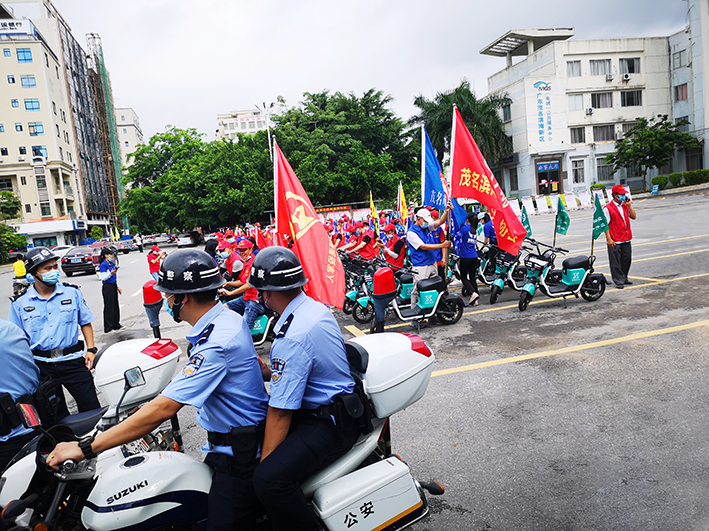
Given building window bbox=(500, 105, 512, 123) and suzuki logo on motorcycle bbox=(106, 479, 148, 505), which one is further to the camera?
building window bbox=(500, 105, 512, 123)

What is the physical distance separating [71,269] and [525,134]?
37.9 m

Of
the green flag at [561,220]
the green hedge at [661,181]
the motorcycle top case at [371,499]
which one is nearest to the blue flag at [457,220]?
the green flag at [561,220]

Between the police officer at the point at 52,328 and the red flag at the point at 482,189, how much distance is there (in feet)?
19.2

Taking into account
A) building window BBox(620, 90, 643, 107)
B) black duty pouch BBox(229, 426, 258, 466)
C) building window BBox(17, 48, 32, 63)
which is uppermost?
building window BBox(17, 48, 32, 63)

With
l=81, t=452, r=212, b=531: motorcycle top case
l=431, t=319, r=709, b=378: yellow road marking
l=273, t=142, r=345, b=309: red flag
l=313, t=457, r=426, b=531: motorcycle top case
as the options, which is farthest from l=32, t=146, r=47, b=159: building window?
l=313, t=457, r=426, b=531: motorcycle top case

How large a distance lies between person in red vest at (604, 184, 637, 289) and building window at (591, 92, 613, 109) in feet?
134

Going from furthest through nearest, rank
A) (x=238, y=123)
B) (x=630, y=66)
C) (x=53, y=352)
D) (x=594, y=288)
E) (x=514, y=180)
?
(x=238, y=123) < (x=514, y=180) < (x=630, y=66) < (x=594, y=288) < (x=53, y=352)

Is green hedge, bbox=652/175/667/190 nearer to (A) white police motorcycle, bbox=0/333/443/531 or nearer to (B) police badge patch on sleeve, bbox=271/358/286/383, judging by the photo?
(A) white police motorcycle, bbox=0/333/443/531

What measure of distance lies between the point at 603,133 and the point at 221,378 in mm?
50444

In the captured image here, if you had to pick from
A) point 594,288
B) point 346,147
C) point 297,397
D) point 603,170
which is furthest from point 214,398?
point 603,170

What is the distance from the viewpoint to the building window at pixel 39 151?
57062mm

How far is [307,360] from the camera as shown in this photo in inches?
87.1

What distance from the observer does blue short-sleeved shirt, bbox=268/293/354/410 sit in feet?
7.13

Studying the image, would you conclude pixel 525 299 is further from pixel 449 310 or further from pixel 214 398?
pixel 214 398
